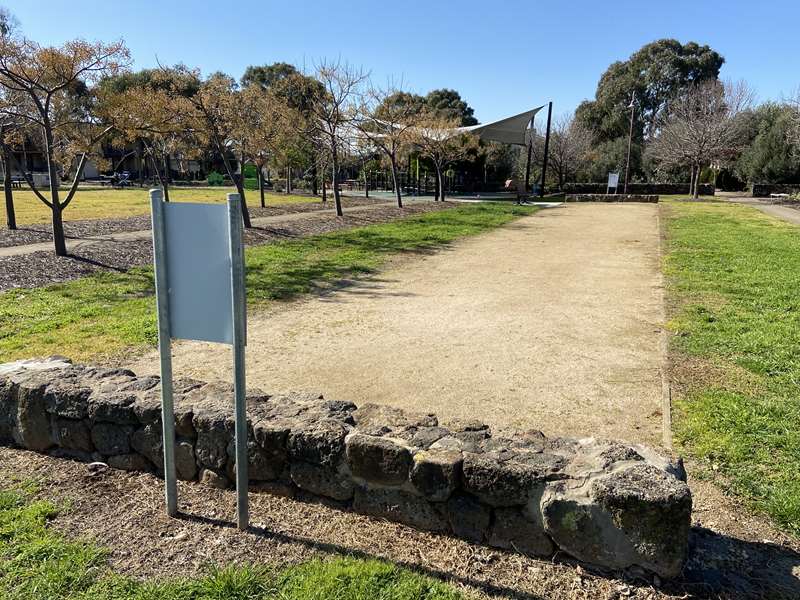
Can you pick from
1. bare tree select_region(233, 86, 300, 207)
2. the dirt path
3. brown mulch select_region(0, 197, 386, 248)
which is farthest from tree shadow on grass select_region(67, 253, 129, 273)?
bare tree select_region(233, 86, 300, 207)

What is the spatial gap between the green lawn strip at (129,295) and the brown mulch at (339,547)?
3078mm

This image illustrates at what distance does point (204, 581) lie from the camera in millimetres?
2613

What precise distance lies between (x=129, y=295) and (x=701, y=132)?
4228 cm

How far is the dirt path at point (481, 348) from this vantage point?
188 inches

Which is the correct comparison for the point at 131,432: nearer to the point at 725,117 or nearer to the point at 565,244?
the point at 565,244

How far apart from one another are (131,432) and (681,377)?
186 inches

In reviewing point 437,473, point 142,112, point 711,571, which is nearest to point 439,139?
point 142,112

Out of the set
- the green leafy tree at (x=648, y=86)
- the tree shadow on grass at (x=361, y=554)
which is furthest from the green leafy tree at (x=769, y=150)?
the tree shadow on grass at (x=361, y=554)

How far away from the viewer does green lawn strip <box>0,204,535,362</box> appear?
6.31 meters

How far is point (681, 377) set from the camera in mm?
5352

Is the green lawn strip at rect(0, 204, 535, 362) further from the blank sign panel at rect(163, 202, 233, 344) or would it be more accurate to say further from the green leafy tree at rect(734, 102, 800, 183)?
the green leafy tree at rect(734, 102, 800, 183)

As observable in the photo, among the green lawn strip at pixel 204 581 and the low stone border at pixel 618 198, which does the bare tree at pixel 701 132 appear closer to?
the low stone border at pixel 618 198

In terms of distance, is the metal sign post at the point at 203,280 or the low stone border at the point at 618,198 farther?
the low stone border at the point at 618,198

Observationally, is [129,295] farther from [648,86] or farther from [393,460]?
[648,86]
